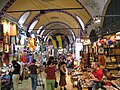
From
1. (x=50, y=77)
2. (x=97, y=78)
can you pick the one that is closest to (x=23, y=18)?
(x=50, y=77)

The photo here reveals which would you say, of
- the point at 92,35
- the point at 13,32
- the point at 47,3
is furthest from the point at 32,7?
the point at 92,35

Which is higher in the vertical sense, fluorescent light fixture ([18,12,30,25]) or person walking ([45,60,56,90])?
fluorescent light fixture ([18,12,30,25])

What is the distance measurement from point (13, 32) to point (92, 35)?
4.21 meters

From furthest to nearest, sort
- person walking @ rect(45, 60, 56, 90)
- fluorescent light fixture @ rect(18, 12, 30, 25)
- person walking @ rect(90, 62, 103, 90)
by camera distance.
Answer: fluorescent light fixture @ rect(18, 12, 30, 25)
person walking @ rect(45, 60, 56, 90)
person walking @ rect(90, 62, 103, 90)

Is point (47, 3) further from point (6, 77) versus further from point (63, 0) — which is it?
point (6, 77)

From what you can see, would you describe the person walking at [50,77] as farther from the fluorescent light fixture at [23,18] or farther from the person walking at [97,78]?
the fluorescent light fixture at [23,18]

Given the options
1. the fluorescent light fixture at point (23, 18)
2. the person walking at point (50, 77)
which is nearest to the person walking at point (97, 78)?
the person walking at point (50, 77)

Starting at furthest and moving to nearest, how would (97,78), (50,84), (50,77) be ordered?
(50,84), (50,77), (97,78)

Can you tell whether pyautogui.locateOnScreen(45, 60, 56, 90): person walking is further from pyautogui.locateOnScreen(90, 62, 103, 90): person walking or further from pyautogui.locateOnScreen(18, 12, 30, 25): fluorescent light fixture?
pyautogui.locateOnScreen(18, 12, 30, 25): fluorescent light fixture

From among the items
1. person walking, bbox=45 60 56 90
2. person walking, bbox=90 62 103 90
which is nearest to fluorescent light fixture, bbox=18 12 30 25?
person walking, bbox=45 60 56 90

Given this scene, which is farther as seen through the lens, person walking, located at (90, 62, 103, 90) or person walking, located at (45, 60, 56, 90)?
person walking, located at (45, 60, 56, 90)

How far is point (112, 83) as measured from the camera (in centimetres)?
822

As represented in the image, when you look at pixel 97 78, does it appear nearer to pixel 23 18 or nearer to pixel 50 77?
pixel 50 77

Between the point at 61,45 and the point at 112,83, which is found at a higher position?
the point at 61,45
